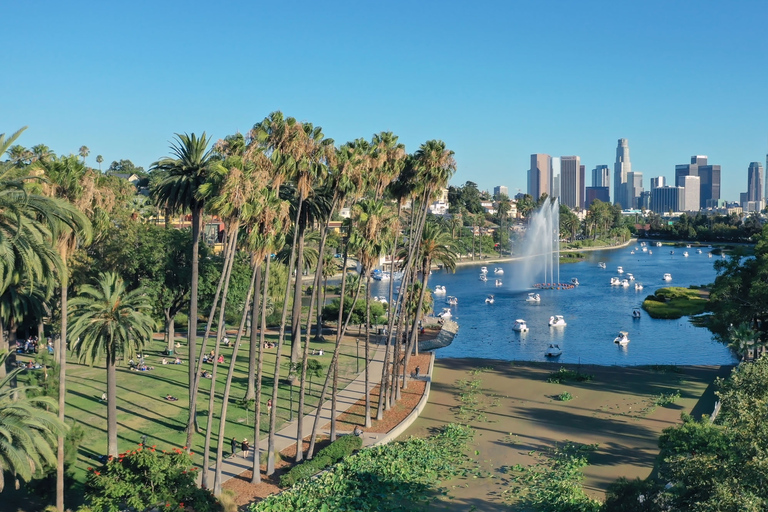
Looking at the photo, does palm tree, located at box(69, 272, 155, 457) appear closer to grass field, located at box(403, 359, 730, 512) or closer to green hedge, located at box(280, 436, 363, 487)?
green hedge, located at box(280, 436, 363, 487)

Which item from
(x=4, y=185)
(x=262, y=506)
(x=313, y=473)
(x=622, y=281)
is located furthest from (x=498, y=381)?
(x=622, y=281)

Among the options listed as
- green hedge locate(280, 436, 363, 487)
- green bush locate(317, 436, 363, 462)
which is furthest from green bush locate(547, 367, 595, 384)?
green bush locate(317, 436, 363, 462)

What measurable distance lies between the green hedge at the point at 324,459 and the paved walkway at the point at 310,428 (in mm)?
2076

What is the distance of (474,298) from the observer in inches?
4338

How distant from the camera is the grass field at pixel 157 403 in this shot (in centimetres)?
3541

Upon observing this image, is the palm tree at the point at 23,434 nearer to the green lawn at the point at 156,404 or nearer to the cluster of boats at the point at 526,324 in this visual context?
the green lawn at the point at 156,404

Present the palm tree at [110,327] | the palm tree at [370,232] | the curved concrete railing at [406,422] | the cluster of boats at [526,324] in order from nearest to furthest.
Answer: the palm tree at [110,327], the palm tree at [370,232], the curved concrete railing at [406,422], the cluster of boats at [526,324]

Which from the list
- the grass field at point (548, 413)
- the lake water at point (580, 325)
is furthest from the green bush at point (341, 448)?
the lake water at point (580, 325)

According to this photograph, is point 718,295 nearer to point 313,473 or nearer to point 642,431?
point 642,431

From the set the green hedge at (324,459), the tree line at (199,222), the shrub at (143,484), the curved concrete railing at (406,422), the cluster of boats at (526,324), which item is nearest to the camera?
the shrub at (143,484)

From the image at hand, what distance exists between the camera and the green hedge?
30.3 metres

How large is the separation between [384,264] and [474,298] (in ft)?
134

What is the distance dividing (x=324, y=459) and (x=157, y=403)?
1426cm

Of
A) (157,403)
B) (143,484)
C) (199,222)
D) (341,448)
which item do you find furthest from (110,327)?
(157,403)
